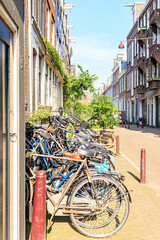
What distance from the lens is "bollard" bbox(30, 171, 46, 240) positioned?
2551 millimetres

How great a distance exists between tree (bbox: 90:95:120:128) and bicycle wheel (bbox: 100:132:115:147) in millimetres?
1198

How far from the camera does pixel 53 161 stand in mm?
4043

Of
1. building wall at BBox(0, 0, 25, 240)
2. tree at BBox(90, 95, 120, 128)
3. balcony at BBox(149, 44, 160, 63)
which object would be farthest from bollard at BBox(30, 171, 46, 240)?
balcony at BBox(149, 44, 160, 63)

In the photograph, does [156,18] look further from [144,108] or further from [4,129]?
[4,129]

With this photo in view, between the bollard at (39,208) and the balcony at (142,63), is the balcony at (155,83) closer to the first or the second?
the balcony at (142,63)

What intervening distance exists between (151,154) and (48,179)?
667 cm

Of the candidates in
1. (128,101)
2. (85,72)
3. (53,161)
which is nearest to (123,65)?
(128,101)

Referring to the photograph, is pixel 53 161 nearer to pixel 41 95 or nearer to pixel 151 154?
pixel 151 154

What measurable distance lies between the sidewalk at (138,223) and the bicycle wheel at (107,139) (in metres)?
5.78

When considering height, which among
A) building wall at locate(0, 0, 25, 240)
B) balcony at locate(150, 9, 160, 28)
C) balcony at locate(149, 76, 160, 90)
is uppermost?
balcony at locate(150, 9, 160, 28)

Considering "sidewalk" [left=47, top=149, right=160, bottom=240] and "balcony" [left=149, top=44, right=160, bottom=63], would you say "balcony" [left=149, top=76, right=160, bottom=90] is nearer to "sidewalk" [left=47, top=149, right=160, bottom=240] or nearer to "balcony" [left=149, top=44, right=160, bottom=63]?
"balcony" [left=149, top=44, right=160, bottom=63]

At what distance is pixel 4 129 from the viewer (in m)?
2.22

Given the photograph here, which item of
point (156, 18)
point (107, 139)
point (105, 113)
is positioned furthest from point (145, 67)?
point (107, 139)

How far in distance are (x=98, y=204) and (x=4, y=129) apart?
1.70 meters
